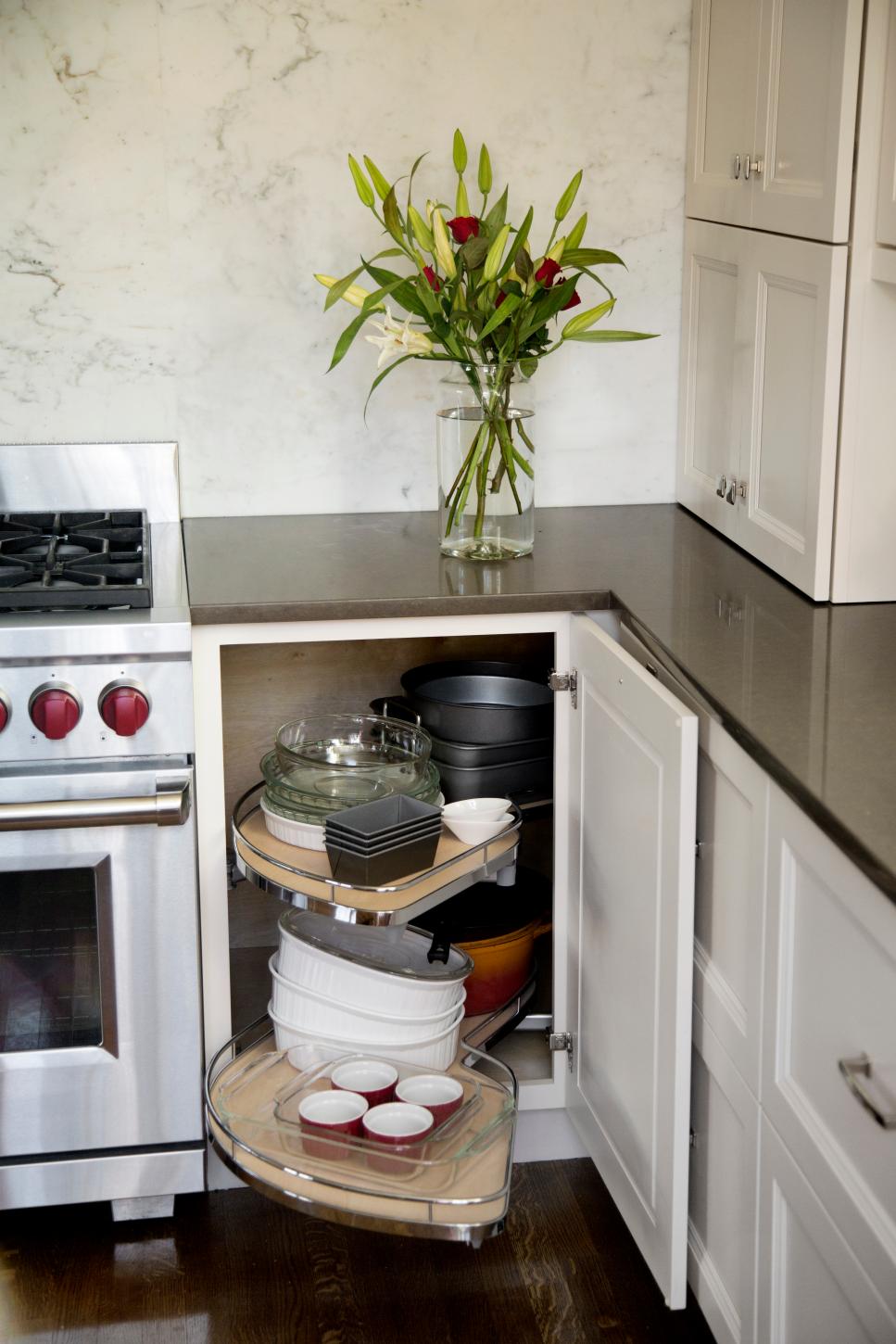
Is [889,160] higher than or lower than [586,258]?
higher

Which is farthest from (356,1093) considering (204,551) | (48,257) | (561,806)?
(48,257)

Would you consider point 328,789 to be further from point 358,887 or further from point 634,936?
point 634,936

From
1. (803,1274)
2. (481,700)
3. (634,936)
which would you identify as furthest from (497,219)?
(803,1274)

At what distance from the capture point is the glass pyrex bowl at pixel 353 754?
202 centimetres

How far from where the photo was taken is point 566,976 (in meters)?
2.16

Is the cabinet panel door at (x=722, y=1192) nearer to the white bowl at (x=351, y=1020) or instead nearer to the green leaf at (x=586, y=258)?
the white bowl at (x=351, y=1020)

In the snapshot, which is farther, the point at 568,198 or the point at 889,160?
the point at 568,198

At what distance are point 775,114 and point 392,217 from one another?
1.86 ft

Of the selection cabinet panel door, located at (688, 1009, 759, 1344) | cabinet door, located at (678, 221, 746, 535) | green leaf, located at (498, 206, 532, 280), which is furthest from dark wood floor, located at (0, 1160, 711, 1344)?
green leaf, located at (498, 206, 532, 280)

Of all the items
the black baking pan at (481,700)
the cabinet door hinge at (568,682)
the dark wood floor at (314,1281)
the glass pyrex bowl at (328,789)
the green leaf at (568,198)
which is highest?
the green leaf at (568,198)

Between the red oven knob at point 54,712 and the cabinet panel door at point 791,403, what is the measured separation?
3.32ft

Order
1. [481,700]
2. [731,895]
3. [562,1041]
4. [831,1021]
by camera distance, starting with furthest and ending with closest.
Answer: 1. [481,700]
2. [562,1041]
3. [731,895]
4. [831,1021]

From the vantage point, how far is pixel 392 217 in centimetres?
213

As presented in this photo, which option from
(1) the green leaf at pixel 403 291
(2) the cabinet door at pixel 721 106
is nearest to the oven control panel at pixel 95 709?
(1) the green leaf at pixel 403 291
